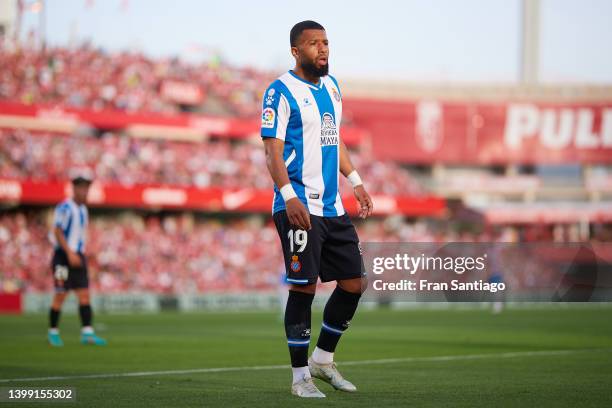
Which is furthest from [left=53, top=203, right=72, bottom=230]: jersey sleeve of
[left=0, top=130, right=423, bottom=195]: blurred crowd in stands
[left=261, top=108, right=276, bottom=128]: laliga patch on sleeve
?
[left=0, top=130, right=423, bottom=195]: blurred crowd in stands

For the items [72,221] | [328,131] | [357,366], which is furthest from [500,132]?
[328,131]

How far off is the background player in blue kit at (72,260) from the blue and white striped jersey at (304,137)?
7554 mm

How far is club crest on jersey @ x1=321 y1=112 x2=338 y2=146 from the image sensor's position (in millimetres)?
7969

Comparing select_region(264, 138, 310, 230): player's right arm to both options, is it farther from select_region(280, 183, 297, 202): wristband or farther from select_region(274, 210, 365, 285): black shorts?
select_region(274, 210, 365, 285): black shorts

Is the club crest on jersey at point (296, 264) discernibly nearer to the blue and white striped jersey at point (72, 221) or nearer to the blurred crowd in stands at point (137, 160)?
the blue and white striped jersey at point (72, 221)

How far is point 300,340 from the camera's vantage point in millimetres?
7797

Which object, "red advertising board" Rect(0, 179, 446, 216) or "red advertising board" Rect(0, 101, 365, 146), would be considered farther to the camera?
"red advertising board" Rect(0, 101, 365, 146)

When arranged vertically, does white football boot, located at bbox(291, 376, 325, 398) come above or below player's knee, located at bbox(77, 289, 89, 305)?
above

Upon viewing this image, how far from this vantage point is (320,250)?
25.4 feet

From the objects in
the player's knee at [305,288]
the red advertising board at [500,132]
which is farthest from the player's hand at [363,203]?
the red advertising board at [500,132]

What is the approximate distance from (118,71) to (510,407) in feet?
136

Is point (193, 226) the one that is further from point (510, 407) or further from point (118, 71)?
point (510, 407)

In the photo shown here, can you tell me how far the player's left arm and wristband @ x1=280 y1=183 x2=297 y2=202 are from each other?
0.84 meters

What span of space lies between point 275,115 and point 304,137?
283 mm
